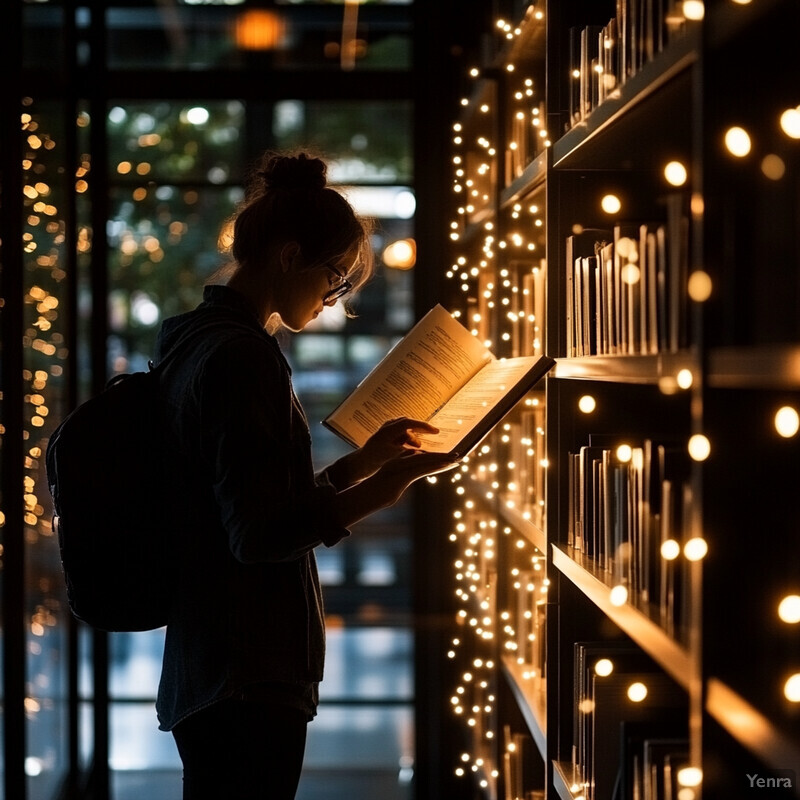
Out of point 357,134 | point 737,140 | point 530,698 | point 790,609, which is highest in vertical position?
point 357,134

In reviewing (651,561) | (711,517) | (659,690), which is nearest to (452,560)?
(659,690)

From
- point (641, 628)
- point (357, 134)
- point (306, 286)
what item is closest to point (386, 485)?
point (306, 286)

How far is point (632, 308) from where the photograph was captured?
59.7 inches

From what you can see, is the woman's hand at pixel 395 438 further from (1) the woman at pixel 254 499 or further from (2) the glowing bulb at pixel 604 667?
(2) the glowing bulb at pixel 604 667

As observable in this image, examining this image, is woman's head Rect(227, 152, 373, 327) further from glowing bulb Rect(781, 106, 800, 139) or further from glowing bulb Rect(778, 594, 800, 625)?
glowing bulb Rect(778, 594, 800, 625)

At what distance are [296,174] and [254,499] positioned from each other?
0.63 metres

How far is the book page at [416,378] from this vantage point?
6.82 feet

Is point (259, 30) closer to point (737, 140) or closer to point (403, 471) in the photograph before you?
point (403, 471)

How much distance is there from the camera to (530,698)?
7.70 feet

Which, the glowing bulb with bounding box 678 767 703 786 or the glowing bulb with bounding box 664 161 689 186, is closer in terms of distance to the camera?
the glowing bulb with bounding box 678 767 703 786

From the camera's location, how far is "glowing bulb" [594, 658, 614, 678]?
71.1 inches

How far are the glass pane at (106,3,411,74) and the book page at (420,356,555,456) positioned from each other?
7.56 ft

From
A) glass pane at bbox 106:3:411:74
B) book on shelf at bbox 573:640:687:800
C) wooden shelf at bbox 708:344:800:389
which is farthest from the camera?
glass pane at bbox 106:3:411:74

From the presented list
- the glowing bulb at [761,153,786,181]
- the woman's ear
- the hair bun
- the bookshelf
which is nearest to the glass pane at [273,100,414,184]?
the bookshelf
